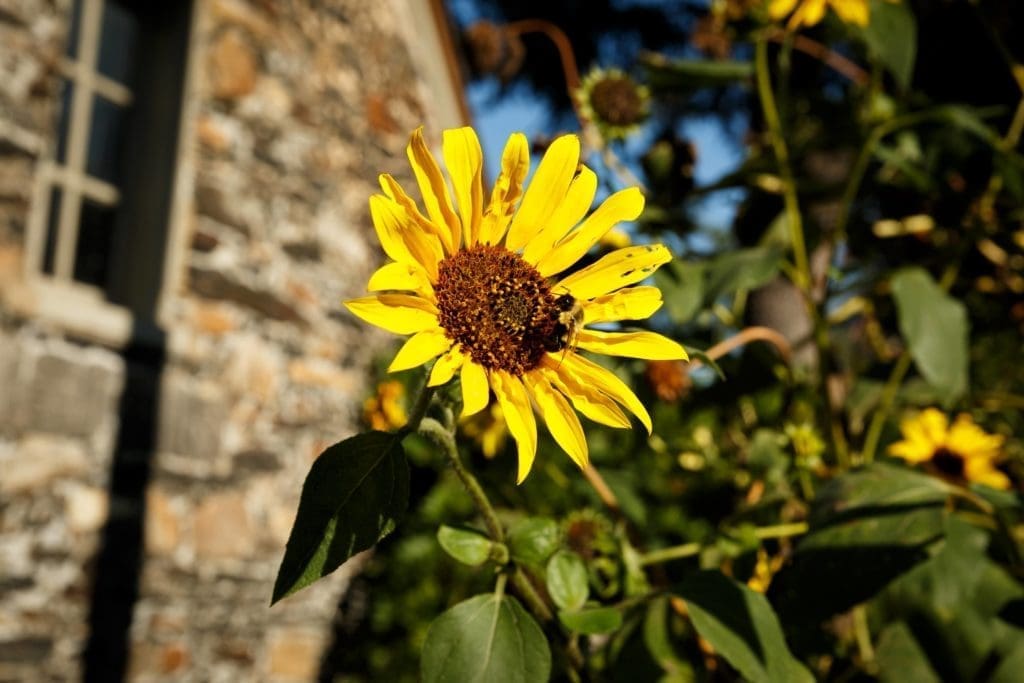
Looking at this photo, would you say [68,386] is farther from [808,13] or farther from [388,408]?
[808,13]

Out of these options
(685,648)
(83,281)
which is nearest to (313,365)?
(83,281)

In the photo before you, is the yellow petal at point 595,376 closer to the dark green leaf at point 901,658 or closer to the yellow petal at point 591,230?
the yellow petal at point 591,230

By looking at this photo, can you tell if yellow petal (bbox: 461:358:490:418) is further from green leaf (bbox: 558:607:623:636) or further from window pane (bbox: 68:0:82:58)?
window pane (bbox: 68:0:82:58)

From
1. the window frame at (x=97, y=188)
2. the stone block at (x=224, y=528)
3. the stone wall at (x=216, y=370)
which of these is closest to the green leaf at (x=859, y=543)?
the stone wall at (x=216, y=370)

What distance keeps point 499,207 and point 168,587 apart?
2.35m

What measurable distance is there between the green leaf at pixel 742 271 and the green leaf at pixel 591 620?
38 centimetres

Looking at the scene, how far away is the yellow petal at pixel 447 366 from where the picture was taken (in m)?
0.52

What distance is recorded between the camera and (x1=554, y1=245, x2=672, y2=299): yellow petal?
2.09 ft

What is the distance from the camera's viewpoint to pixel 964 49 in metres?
1.60

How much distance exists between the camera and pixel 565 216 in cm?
63

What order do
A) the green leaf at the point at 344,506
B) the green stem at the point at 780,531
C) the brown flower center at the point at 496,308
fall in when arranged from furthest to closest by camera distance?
the green stem at the point at 780,531
the brown flower center at the point at 496,308
the green leaf at the point at 344,506

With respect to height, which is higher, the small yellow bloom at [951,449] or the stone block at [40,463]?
the small yellow bloom at [951,449]

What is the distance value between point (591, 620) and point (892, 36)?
0.77 meters

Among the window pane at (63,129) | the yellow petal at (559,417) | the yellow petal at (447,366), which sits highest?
the window pane at (63,129)
